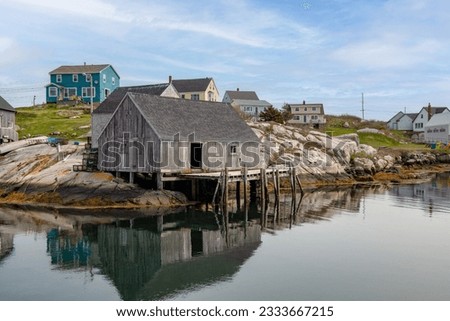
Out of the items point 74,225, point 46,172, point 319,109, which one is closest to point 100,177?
point 46,172

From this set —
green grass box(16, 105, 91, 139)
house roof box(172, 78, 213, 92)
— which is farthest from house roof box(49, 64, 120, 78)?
house roof box(172, 78, 213, 92)

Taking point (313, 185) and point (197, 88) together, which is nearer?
point (313, 185)

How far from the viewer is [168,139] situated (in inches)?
1325

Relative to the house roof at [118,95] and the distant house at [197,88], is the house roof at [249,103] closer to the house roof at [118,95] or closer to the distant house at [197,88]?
the distant house at [197,88]

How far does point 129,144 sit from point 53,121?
95.8 ft

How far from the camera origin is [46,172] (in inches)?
1427

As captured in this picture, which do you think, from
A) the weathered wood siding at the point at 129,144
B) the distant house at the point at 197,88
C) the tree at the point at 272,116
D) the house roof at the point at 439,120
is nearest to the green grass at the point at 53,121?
the weathered wood siding at the point at 129,144

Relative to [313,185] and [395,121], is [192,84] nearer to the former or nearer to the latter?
[313,185]

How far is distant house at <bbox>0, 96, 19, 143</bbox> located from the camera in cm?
4741

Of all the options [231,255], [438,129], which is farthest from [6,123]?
[438,129]

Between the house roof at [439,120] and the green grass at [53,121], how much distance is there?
5826 centimetres

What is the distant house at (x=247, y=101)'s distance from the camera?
284 ft

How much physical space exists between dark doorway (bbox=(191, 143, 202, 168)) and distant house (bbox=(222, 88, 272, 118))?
153 feet

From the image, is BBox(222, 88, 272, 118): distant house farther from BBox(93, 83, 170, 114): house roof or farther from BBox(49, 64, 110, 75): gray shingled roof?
BBox(93, 83, 170, 114): house roof
